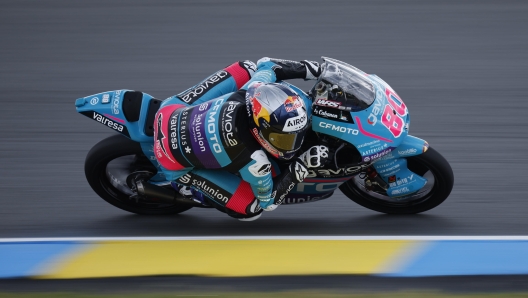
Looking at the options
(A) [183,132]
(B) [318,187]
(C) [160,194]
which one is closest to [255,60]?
(C) [160,194]

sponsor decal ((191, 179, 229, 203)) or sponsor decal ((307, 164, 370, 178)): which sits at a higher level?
sponsor decal ((307, 164, 370, 178))

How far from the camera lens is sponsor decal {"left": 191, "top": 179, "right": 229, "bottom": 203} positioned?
5125 mm

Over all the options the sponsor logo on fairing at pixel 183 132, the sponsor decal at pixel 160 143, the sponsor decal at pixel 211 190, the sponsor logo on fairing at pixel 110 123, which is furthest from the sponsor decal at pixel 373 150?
the sponsor logo on fairing at pixel 110 123

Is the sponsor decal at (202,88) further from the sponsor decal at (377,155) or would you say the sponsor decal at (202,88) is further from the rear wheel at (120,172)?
the sponsor decal at (377,155)

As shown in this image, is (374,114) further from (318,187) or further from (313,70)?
(318,187)

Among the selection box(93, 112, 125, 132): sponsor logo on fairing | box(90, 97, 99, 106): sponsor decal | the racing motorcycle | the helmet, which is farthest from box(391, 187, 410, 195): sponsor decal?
box(90, 97, 99, 106): sponsor decal

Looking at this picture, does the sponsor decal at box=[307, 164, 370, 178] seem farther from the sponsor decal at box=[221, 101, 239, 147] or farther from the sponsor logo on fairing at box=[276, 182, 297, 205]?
the sponsor decal at box=[221, 101, 239, 147]

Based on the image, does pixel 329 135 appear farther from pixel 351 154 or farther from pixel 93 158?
pixel 93 158

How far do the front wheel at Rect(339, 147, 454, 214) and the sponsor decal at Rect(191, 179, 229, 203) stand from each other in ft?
3.10

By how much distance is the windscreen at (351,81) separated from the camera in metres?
4.76

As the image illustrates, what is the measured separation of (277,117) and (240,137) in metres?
0.38
